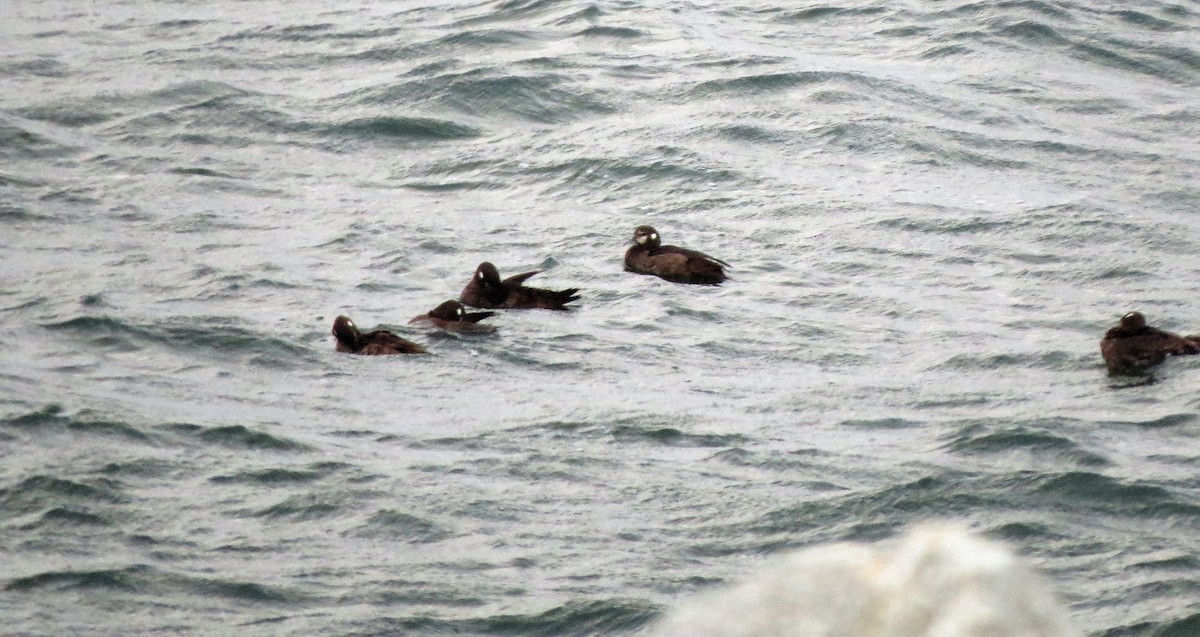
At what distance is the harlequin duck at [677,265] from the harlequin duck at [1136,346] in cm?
300

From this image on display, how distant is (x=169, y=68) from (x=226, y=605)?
13.8 m

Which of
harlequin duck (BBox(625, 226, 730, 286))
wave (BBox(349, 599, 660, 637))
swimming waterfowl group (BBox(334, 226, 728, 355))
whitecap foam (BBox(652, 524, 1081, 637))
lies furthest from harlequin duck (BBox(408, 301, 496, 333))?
whitecap foam (BBox(652, 524, 1081, 637))

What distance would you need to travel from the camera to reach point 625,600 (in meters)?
7.64

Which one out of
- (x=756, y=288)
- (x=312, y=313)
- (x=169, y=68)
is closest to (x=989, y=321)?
(x=756, y=288)

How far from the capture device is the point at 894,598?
10.8ft

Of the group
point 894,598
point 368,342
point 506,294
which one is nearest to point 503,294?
point 506,294

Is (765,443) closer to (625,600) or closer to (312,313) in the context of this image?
(625,600)

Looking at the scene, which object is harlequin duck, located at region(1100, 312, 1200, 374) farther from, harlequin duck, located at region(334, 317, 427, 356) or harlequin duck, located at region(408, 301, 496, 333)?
harlequin duck, located at region(334, 317, 427, 356)

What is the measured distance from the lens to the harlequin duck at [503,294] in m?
12.2

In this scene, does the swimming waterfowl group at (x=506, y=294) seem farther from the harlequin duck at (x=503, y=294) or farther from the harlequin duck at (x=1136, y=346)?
the harlequin duck at (x=1136, y=346)

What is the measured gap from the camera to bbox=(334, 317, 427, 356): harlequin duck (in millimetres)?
11281

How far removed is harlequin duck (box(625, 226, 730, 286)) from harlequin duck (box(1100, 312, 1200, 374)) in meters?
3.00

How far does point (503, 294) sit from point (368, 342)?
1.26 meters

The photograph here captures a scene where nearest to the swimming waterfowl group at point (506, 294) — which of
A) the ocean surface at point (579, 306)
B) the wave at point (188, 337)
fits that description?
the ocean surface at point (579, 306)
